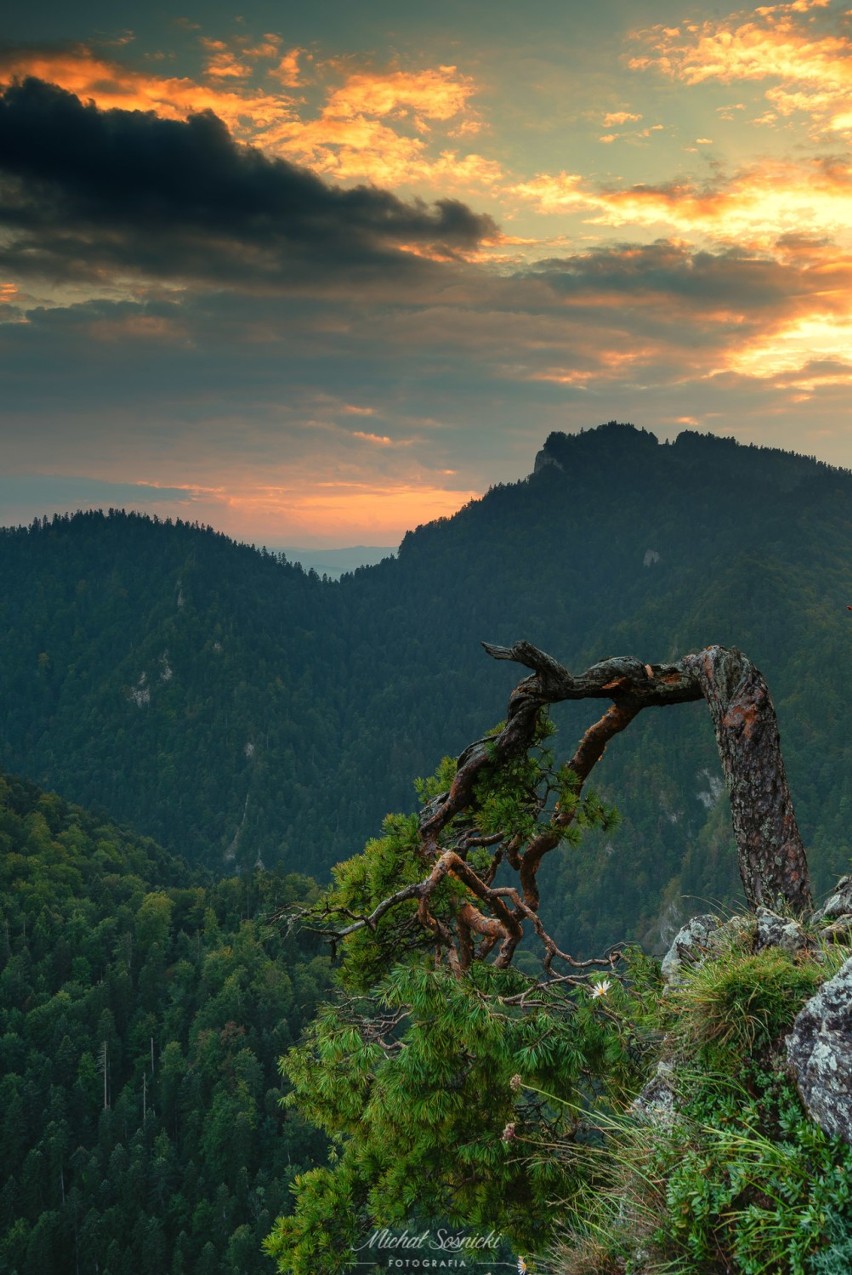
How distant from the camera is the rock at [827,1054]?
4.62 m

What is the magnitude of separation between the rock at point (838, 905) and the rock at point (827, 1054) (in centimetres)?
191

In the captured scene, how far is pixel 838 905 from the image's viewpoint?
23.0 feet

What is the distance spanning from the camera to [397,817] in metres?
9.13

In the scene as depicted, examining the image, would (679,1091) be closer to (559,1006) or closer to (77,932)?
(559,1006)

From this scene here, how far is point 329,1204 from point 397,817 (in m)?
3.32

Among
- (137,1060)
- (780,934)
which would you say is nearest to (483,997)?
(780,934)

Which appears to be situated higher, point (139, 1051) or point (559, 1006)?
point (559, 1006)

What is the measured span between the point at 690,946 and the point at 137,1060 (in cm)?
12652

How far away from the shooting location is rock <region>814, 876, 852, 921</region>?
22.5ft

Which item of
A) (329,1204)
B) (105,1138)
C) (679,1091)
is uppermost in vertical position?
(679,1091)

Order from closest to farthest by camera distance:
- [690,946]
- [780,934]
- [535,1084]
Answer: [780,934] < [535,1084] < [690,946]

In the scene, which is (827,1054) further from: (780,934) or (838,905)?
(838,905)

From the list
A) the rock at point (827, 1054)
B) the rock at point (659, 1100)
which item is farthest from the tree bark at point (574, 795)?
the rock at point (827, 1054)

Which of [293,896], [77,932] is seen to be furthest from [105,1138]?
[293,896]
